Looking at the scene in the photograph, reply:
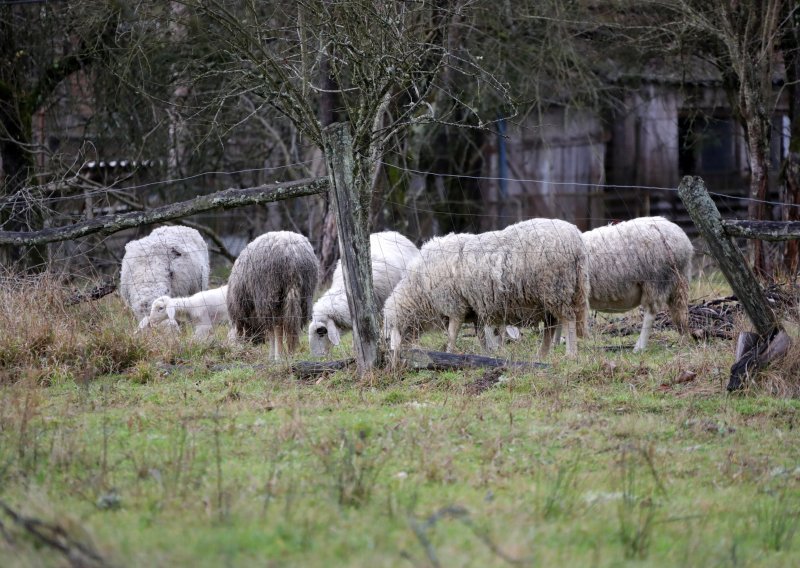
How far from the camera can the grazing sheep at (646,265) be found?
33.7ft

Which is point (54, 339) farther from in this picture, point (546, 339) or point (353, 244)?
point (546, 339)

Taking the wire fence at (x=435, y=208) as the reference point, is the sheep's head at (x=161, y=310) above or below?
below

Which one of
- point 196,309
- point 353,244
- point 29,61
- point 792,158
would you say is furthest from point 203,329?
point 792,158

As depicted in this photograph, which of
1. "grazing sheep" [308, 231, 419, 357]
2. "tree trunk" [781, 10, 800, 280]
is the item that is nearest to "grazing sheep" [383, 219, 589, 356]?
"grazing sheep" [308, 231, 419, 357]

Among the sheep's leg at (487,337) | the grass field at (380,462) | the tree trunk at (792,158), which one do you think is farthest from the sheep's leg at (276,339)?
the tree trunk at (792,158)

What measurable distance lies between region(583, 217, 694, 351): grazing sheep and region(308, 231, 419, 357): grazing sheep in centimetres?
193

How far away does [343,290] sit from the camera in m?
11.4

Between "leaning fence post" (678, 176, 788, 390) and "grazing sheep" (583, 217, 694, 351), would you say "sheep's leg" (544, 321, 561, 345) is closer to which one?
"grazing sheep" (583, 217, 694, 351)

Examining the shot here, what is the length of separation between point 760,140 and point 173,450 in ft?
35.5

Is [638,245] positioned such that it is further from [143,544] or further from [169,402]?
[143,544]

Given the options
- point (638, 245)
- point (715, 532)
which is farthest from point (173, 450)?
point (638, 245)

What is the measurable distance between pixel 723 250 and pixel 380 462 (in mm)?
3044

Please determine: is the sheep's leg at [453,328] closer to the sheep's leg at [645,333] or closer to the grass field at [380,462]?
the grass field at [380,462]

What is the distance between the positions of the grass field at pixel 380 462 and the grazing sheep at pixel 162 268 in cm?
347
